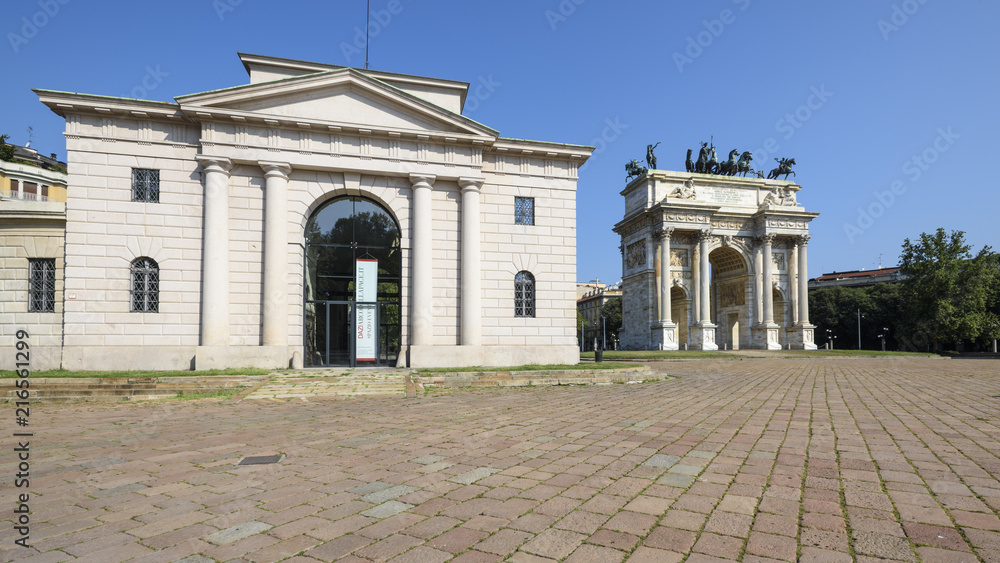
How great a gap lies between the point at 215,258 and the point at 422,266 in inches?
275

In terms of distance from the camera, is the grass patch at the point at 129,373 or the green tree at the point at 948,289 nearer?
the grass patch at the point at 129,373

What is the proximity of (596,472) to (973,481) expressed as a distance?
366 cm

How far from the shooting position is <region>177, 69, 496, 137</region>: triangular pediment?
59.0ft

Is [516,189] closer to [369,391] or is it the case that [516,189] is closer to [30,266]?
[369,391]

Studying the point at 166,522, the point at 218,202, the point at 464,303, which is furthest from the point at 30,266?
the point at 166,522

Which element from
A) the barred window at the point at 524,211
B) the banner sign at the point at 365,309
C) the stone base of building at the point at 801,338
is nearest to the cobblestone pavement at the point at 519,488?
the banner sign at the point at 365,309

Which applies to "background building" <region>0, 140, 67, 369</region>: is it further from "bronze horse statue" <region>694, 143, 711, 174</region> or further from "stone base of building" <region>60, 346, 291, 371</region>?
"bronze horse statue" <region>694, 143, 711, 174</region>

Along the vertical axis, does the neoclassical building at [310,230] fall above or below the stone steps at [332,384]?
above

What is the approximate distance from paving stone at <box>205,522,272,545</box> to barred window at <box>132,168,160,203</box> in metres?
17.5

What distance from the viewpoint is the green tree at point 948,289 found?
50.1 m

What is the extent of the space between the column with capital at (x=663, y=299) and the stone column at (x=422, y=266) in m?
34.5

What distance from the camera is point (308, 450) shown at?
6.82 m

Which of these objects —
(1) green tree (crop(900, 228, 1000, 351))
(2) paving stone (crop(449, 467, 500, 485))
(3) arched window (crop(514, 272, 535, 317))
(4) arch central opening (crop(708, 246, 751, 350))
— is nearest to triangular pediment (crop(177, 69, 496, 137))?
(3) arched window (crop(514, 272, 535, 317))

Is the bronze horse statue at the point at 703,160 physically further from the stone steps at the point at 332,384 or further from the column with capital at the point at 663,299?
the stone steps at the point at 332,384
